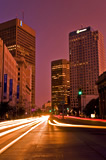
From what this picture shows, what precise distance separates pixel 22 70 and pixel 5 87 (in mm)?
64490

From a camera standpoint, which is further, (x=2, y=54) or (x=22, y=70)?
(x=22, y=70)

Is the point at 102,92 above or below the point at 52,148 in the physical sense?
above

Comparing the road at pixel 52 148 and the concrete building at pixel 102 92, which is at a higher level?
the concrete building at pixel 102 92

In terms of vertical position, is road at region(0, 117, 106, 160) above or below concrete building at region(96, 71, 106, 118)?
below

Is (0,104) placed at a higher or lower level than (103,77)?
lower

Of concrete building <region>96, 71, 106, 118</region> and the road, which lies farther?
concrete building <region>96, 71, 106, 118</region>

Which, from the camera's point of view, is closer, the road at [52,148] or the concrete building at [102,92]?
the road at [52,148]

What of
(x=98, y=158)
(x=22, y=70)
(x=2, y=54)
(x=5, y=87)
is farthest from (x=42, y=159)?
(x=22, y=70)

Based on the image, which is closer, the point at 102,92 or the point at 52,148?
the point at 52,148

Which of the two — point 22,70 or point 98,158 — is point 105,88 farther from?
point 98,158

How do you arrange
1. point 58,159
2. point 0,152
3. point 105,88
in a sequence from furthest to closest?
point 105,88 < point 0,152 < point 58,159

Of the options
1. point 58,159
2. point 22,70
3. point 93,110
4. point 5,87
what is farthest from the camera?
point 22,70

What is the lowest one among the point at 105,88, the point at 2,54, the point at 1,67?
the point at 105,88

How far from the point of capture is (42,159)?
8.34 metres
